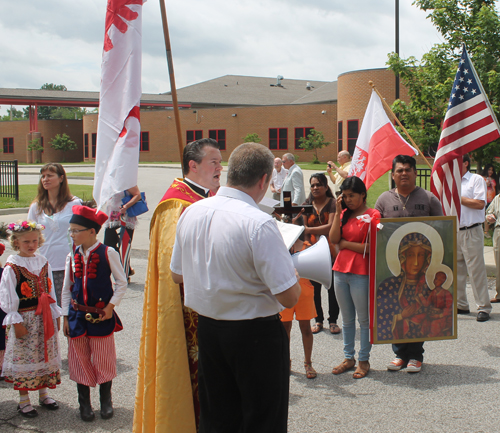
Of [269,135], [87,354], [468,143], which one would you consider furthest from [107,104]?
[269,135]

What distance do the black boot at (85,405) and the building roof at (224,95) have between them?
44.0m

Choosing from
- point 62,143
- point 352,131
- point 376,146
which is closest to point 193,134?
point 62,143

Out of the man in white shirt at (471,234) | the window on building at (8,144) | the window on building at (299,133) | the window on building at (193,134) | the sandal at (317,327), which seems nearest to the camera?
the sandal at (317,327)

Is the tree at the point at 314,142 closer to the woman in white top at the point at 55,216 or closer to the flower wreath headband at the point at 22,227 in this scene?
the woman in white top at the point at 55,216

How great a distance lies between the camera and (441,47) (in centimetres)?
1090

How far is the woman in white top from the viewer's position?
5.53 m

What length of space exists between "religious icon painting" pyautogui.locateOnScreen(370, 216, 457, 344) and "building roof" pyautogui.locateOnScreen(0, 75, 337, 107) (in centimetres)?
4253

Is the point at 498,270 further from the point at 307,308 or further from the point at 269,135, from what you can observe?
the point at 269,135

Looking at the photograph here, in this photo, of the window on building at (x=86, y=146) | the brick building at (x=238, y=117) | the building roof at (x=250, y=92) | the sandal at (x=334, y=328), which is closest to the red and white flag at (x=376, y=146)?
the sandal at (x=334, y=328)

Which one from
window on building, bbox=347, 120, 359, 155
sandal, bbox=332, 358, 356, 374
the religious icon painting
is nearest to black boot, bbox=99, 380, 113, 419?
sandal, bbox=332, 358, 356, 374

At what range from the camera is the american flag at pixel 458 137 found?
240 inches

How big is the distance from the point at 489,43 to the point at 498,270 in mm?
5239

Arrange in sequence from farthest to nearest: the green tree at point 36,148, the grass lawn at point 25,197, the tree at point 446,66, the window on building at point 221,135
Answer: the green tree at point 36,148 → the window on building at point 221,135 → the grass lawn at point 25,197 → the tree at point 446,66

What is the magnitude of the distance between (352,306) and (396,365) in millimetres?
684
